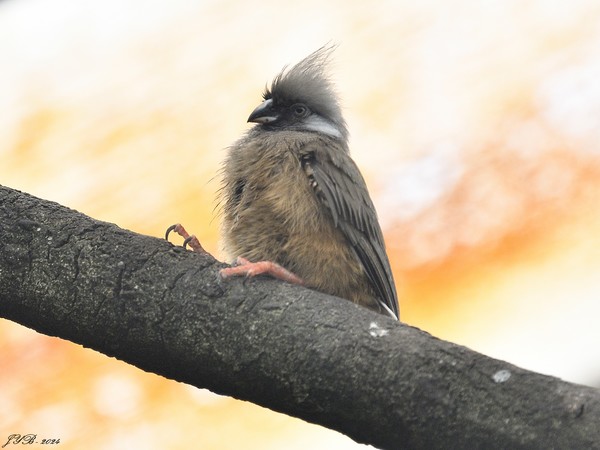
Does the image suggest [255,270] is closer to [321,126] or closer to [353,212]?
[353,212]

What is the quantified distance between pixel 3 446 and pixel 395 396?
1968 millimetres

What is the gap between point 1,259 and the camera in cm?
248

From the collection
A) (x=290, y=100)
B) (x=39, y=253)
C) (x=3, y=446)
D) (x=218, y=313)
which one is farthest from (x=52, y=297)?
(x=290, y=100)

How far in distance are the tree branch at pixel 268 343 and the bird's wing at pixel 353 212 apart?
794 millimetres

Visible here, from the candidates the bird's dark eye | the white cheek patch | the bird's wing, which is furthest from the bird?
the bird's dark eye

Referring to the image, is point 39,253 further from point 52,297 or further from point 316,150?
point 316,150

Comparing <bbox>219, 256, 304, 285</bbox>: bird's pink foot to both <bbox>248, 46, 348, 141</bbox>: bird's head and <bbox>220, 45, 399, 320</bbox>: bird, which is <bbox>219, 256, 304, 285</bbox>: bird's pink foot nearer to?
<bbox>220, 45, 399, 320</bbox>: bird

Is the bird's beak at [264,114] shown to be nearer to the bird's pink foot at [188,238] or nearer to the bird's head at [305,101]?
the bird's head at [305,101]

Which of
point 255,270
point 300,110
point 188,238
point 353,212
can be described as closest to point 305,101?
point 300,110

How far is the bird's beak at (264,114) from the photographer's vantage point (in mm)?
3873

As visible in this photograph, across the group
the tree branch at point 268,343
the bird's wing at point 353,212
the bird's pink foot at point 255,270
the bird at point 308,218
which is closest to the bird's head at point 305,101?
the bird at point 308,218

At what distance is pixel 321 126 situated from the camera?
390cm

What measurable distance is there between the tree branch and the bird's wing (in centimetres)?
79

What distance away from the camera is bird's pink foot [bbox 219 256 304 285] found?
2.43 meters
